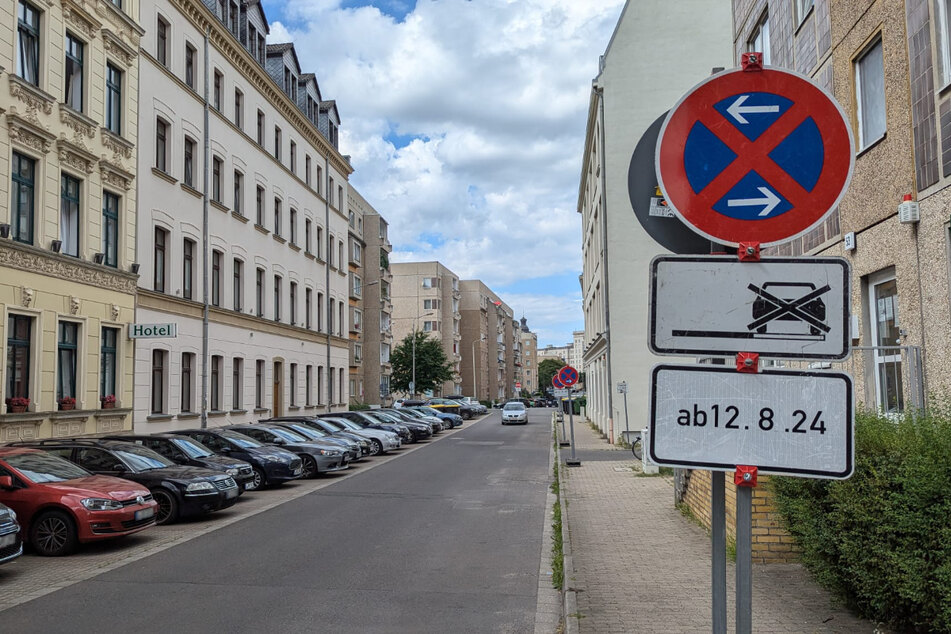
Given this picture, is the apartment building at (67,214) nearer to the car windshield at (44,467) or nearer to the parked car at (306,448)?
the parked car at (306,448)

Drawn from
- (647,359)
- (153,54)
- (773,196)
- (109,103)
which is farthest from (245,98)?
(773,196)

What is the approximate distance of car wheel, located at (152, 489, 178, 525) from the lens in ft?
45.6

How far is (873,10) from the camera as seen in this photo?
410 inches

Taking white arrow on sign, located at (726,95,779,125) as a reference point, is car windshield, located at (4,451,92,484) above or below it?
below

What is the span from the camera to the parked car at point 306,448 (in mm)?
21453

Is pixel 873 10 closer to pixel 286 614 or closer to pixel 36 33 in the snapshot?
pixel 286 614

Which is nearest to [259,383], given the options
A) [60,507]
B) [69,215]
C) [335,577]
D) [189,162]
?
[189,162]

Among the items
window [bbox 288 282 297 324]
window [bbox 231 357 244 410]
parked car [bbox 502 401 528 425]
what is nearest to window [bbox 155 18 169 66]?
window [bbox 231 357 244 410]

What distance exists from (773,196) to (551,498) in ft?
48.5

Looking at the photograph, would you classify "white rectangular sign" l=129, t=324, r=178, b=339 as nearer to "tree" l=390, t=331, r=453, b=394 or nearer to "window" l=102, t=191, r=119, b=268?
"window" l=102, t=191, r=119, b=268

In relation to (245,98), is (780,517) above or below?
below

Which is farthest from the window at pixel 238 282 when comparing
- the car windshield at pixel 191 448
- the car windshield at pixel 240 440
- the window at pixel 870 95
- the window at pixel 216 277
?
the window at pixel 870 95

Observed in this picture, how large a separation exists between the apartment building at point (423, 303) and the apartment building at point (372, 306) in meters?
28.5

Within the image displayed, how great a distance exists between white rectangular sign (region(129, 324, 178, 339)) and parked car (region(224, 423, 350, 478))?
11.2 ft
